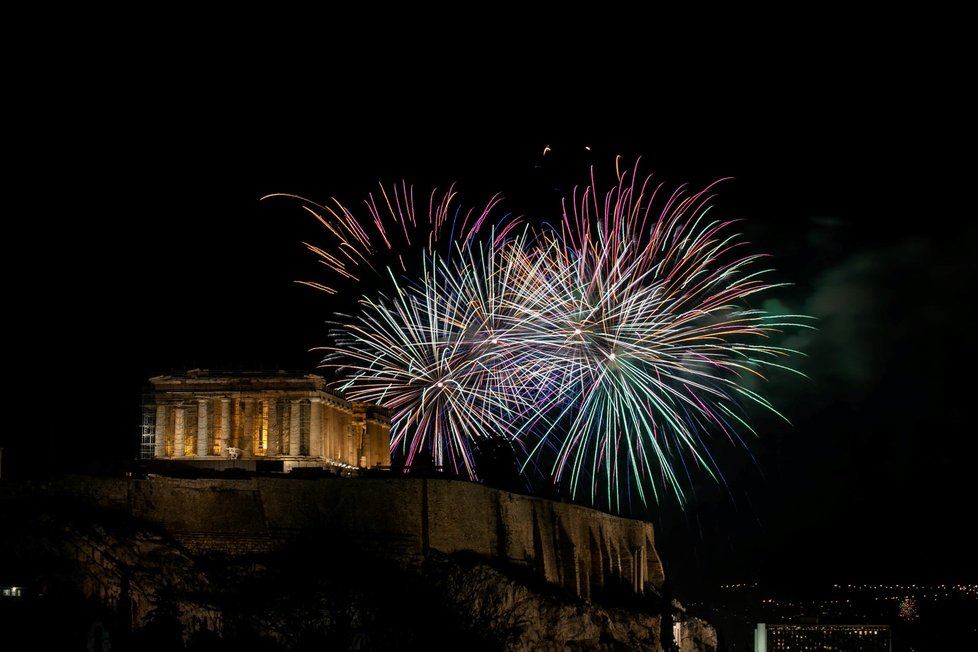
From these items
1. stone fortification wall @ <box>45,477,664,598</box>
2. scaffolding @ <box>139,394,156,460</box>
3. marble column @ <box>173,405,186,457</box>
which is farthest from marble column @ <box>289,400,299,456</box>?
stone fortification wall @ <box>45,477,664,598</box>

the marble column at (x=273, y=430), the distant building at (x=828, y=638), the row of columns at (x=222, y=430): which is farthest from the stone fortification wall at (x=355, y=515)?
the distant building at (x=828, y=638)

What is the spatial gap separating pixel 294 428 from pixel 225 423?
3701mm

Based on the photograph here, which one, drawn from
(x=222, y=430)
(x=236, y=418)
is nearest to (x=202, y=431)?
(x=222, y=430)

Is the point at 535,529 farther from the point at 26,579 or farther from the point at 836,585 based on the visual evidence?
the point at 836,585

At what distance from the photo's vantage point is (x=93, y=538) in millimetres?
54844

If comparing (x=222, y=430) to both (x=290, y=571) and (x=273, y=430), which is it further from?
(x=290, y=571)

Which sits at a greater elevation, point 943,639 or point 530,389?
point 530,389

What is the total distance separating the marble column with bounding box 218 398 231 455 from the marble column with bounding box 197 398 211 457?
2.42ft

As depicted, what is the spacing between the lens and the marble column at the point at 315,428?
2958 inches

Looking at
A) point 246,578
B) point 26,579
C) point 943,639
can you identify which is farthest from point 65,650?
point 943,639

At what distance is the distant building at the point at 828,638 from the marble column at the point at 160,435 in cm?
4890

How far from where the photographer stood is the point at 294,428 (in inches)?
2968

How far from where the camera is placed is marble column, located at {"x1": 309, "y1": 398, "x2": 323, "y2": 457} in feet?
246

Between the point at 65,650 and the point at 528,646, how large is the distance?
71.9ft
